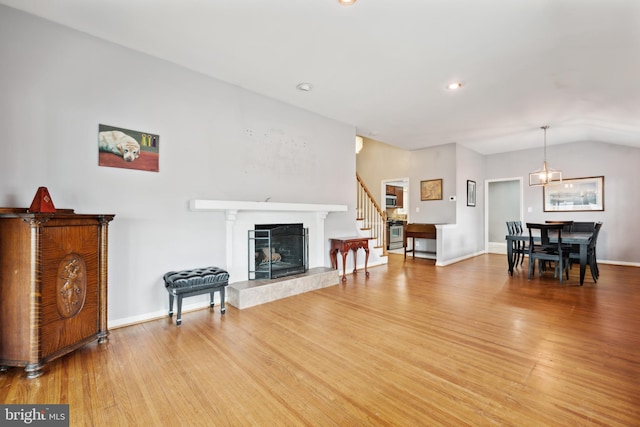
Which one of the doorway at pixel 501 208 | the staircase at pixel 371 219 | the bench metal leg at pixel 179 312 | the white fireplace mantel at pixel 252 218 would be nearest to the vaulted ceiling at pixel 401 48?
the white fireplace mantel at pixel 252 218

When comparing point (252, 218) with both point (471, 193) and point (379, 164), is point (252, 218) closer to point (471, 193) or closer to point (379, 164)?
point (379, 164)

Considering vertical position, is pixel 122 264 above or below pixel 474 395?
above

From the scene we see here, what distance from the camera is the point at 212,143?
367 cm

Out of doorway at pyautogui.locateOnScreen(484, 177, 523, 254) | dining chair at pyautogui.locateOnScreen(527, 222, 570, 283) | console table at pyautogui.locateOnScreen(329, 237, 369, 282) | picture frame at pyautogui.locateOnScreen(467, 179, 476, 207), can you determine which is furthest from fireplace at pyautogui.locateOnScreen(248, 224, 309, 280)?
doorway at pyautogui.locateOnScreen(484, 177, 523, 254)

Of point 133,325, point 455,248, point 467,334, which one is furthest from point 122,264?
point 455,248

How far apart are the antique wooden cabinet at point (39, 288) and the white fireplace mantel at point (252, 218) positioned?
4.15 feet

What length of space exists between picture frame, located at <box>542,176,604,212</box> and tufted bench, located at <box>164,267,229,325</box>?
7661mm

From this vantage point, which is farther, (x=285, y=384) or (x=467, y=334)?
(x=467, y=334)

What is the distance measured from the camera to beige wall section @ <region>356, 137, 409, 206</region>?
8.27 metres

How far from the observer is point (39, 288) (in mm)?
2045

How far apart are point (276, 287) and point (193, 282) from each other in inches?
43.9

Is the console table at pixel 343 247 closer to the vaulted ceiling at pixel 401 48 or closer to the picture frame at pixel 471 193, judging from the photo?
the vaulted ceiling at pixel 401 48

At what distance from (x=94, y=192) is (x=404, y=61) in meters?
3.53

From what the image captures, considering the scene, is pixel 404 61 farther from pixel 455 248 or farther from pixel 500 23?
pixel 455 248
